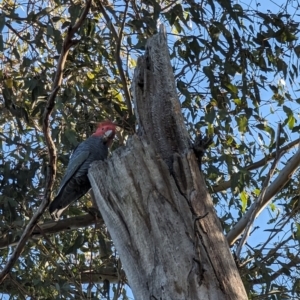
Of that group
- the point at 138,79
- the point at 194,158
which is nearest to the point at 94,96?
the point at 138,79

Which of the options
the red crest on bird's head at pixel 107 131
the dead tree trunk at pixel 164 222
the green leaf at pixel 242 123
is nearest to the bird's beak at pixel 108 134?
A: the red crest on bird's head at pixel 107 131

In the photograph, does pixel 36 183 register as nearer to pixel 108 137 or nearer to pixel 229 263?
pixel 108 137

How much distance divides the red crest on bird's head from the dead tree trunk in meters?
1.18

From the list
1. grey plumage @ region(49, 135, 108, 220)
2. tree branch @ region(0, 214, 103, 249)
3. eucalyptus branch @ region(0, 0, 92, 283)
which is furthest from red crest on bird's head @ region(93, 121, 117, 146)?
eucalyptus branch @ region(0, 0, 92, 283)

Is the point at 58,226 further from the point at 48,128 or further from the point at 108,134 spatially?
the point at 48,128

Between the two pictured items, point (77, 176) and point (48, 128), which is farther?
point (77, 176)

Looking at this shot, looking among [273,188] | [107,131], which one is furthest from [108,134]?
[273,188]

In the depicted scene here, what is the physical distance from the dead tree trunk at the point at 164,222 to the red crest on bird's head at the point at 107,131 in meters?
1.18

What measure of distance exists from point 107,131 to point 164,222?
5.01ft

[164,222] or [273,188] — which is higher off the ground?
[273,188]

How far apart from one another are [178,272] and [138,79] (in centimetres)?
73

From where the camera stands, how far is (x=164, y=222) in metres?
1.87

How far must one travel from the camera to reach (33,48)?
385 cm

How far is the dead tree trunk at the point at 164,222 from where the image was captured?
5.89 feet
